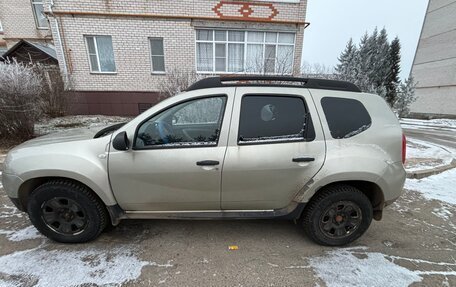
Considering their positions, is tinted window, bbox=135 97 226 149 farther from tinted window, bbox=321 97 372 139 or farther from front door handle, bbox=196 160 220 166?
tinted window, bbox=321 97 372 139

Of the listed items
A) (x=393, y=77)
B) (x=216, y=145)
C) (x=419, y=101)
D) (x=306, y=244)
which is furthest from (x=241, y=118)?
(x=393, y=77)

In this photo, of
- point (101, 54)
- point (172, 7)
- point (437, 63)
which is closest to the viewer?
point (172, 7)

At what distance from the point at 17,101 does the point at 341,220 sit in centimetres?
751

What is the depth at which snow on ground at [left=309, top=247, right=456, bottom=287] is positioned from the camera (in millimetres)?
2029

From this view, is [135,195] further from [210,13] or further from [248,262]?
[210,13]

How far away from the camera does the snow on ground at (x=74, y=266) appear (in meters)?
1.99

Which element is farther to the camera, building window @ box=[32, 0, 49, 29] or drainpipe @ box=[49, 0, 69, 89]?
building window @ box=[32, 0, 49, 29]

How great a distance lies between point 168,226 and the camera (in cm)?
282

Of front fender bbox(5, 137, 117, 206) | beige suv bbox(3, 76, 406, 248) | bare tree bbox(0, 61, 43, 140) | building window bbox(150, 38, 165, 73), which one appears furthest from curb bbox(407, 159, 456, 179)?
building window bbox(150, 38, 165, 73)

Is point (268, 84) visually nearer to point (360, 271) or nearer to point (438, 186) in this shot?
point (360, 271)

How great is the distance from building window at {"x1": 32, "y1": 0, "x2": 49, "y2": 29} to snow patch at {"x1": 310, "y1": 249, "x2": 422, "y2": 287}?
1924 centimetres

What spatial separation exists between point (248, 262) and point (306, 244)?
768 mm

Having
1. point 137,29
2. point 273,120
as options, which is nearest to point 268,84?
point 273,120

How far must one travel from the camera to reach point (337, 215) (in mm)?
2449
